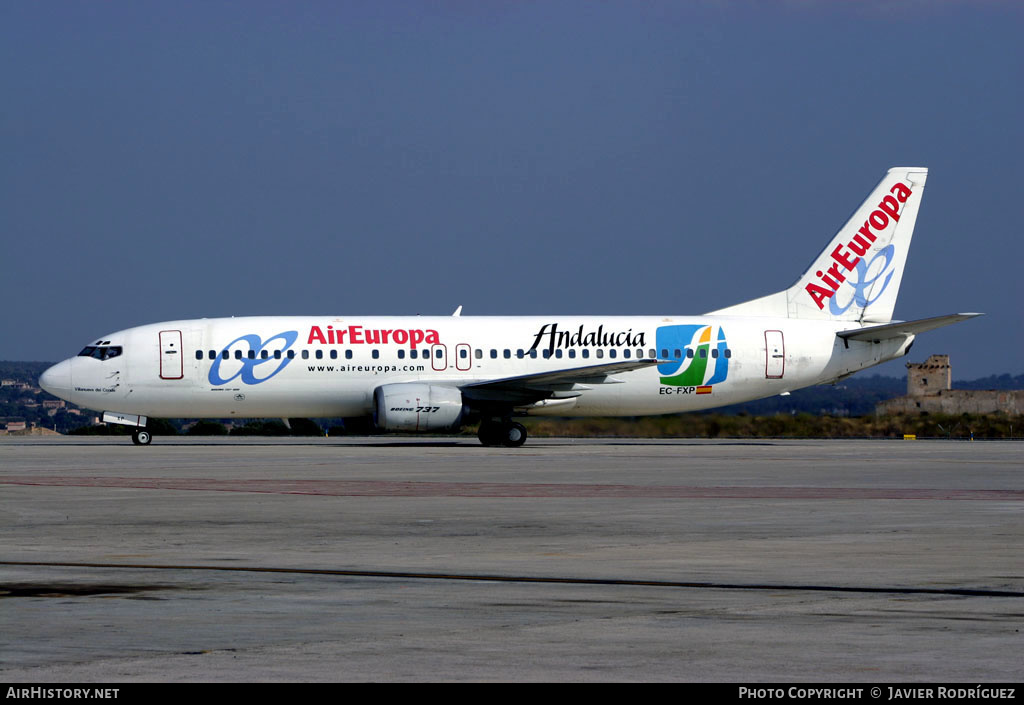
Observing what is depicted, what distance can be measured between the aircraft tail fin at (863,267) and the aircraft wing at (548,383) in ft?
19.2

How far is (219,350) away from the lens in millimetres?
44656

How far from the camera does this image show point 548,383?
44688 mm

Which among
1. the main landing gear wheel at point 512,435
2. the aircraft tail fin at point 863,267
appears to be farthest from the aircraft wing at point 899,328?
the main landing gear wheel at point 512,435

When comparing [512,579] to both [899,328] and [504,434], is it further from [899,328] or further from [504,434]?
[899,328]

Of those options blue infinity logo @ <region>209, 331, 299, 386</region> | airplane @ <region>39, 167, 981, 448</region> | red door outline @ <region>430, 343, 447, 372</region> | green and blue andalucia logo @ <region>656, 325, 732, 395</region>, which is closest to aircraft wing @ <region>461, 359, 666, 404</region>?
airplane @ <region>39, 167, 981, 448</region>

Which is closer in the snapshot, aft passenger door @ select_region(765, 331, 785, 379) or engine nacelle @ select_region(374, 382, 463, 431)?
engine nacelle @ select_region(374, 382, 463, 431)

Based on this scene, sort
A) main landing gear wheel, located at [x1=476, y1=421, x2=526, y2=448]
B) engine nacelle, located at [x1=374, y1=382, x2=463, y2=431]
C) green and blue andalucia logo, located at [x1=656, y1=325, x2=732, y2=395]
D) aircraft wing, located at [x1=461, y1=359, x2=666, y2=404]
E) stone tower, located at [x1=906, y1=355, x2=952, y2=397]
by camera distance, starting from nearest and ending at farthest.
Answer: engine nacelle, located at [x1=374, y1=382, x2=463, y2=431], aircraft wing, located at [x1=461, y1=359, x2=666, y2=404], main landing gear wheel, located at [x1=476, y1=421, x2=526, y2=448], green and blue andalucia logo, located at [x1=656, y1=325, x2=732, y2=395], stone tower, located at [x1=906, y1=355, x2=952, y2=397]

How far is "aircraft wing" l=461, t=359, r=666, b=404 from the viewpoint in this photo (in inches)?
1727

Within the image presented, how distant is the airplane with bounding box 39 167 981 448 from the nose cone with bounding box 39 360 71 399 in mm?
43

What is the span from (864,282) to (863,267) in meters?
0.50

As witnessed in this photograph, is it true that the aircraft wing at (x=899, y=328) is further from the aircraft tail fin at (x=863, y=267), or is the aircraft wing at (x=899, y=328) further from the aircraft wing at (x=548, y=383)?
the aircraft wing at (x=548, y=383)

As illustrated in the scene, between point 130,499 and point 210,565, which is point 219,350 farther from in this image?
point 210,565

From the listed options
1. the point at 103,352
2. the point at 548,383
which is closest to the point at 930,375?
the point at 548,383

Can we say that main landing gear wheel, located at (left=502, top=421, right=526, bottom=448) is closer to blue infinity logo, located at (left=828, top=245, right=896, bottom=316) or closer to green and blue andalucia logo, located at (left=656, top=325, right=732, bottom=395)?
green and blue andalucia logo, located at (left=656, top=325, right=732, bottom=395)
